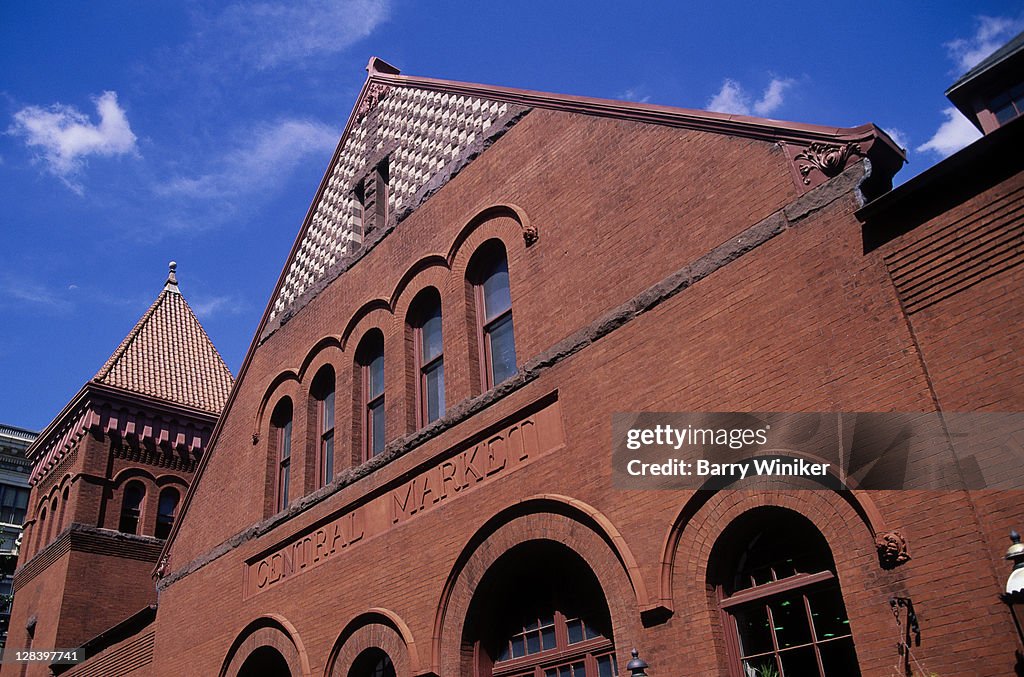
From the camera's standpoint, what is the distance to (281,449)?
15.7m

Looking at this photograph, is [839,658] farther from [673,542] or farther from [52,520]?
[52,520]

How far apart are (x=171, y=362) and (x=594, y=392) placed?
19765 mm

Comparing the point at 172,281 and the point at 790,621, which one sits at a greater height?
the point at 172,281

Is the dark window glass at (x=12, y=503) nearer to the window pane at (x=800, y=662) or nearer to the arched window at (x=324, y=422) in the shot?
the arched window at (x=324, y=422)

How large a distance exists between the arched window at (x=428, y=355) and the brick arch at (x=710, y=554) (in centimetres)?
507

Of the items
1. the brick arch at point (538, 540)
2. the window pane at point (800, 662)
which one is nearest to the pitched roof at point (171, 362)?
the brick arch at point (538, 540)

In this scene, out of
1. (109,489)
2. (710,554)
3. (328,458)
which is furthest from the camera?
(109,489)

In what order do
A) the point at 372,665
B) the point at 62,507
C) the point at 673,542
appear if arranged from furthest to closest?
the point at 62,507
the point at 372,665
the point at 673,542

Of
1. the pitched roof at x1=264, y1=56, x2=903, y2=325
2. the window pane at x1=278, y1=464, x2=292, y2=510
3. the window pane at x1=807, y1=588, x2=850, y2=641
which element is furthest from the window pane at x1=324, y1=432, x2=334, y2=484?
the window pane at x1=807, y1=588, x2=850, y2=641

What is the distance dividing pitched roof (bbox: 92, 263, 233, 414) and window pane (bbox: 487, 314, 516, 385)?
15.6 m

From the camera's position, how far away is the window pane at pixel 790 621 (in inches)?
291

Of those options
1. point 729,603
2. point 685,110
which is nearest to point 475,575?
point 729,603

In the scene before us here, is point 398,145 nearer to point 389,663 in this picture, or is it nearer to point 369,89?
point 369,89

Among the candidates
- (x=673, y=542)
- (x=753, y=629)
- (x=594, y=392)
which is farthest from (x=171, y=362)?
(x=753, y=629)
